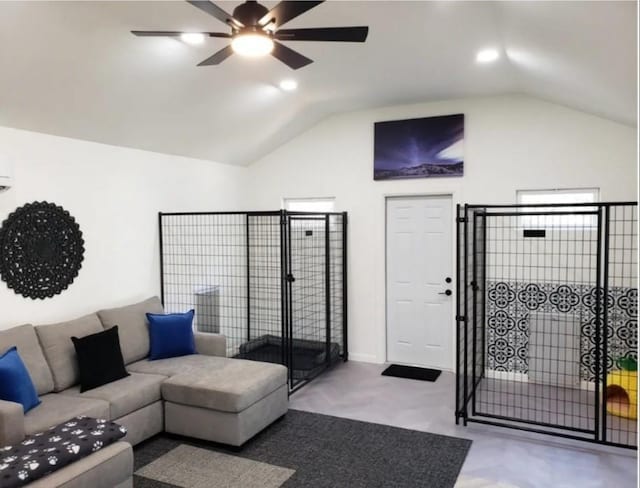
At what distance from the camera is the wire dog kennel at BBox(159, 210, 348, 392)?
5.52m

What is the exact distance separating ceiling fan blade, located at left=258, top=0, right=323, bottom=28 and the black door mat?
13.8 feet

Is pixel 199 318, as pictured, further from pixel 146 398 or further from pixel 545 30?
pixel 545 30

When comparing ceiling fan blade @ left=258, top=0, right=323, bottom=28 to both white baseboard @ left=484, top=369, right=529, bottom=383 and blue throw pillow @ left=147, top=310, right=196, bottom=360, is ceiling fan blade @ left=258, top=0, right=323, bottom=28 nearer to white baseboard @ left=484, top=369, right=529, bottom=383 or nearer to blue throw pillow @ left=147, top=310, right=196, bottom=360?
blue throw pillow @ left=147, top=310, right=196, bottom=360

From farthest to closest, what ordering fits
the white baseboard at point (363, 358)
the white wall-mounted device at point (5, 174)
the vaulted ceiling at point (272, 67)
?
1. the white baseboard at point (363, 358)
2. the white wall-mounted device at point (5, 174)
3. the vaulted ceiling at point (272, 67)

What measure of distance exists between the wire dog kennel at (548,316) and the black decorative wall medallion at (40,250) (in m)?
3.53

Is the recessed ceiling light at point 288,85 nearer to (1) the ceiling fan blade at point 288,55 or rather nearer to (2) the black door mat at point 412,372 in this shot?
(1) the ceiling fan blade at point 288,55

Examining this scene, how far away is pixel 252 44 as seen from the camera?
253cm

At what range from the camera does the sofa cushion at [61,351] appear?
12.4ft

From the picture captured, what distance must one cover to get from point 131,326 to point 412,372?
10.3ft

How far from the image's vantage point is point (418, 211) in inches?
230

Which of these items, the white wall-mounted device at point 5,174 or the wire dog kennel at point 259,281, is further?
the wire dog kennel at point 259,281

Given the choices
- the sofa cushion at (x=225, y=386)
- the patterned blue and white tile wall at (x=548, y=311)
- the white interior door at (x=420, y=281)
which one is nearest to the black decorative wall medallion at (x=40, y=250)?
the sofa cushion at (x=225, y=386)

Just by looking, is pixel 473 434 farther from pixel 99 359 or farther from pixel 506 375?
pixel 99 359

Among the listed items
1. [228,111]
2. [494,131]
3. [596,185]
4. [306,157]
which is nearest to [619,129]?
[596,185]
